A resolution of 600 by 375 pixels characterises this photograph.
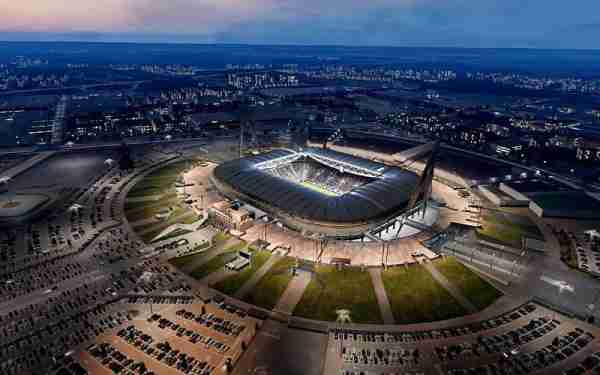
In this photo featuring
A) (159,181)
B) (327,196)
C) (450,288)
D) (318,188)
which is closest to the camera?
(450,288)

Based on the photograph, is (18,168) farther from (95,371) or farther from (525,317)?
(525,317)

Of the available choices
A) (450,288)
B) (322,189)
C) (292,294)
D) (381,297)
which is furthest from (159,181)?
(450,288)

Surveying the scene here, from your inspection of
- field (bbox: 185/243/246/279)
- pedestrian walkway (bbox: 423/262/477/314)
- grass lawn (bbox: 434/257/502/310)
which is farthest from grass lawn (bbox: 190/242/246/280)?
grass lawn (bbox: 434/257/502/310)

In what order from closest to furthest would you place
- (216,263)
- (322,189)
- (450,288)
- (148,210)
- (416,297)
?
(416,297) → (450,288) → (216,263) → (148,210) → (322,189)

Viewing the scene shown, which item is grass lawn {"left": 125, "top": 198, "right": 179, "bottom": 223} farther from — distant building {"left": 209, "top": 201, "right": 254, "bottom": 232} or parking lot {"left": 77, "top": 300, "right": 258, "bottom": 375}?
parking lot {"left": 77, "top": 300, "right": 258, "bottom": 375}

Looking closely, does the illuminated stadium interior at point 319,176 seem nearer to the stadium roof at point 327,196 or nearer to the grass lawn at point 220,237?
the stadium roof at point 327,196

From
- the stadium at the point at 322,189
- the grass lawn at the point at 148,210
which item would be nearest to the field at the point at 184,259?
A: the stadium at the point at 322,189

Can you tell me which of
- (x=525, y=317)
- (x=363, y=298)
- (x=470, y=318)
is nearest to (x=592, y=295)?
(x=525, y=317)

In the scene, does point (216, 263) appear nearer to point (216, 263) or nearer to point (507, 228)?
point (216, 263)
